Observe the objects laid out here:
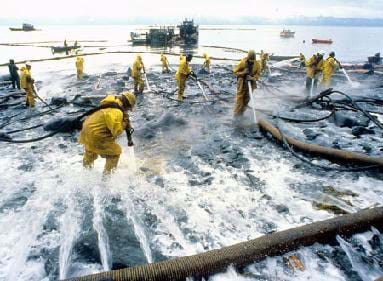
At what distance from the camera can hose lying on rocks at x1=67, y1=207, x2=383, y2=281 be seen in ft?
9.45

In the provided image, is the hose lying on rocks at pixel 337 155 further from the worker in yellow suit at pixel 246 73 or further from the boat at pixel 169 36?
the boat at pixel 169 36

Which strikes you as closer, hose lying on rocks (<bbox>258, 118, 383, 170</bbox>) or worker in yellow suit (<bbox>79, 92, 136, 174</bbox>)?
worker in yellow suit (<bbox>79, 92, 136, 174</bbox>)

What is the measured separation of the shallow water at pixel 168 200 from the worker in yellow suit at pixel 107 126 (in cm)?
66

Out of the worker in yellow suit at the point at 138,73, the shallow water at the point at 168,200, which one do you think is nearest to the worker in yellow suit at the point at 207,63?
the worker in yellow suit at the point at 138,73

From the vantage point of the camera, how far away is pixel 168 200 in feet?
15.3

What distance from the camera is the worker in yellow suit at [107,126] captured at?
4.43 m

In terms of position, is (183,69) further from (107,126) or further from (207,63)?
(207,63)

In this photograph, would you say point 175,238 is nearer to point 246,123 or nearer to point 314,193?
point 314,193

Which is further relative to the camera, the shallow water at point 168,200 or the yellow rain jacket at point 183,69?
the yellow rain jacket at point 183,69

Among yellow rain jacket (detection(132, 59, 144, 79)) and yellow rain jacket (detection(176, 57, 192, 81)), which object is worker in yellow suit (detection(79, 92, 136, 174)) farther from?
yellow rain jacket (detection(132, 59, 144, 79))

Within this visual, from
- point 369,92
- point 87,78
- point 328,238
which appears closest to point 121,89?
point 87,78

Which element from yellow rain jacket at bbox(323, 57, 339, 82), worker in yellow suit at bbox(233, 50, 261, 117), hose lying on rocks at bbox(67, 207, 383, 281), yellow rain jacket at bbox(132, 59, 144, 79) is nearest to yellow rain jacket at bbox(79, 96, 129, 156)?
hose lying on rocks at bbox(67, 207, 383, 281)

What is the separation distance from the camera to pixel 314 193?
4.79 m

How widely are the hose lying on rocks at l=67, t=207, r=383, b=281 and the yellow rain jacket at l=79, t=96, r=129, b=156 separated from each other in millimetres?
2124
